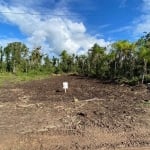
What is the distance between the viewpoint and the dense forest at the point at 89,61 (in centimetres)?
3372

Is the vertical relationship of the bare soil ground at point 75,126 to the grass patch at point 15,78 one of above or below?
above

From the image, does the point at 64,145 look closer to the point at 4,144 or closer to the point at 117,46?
the point at 4,144

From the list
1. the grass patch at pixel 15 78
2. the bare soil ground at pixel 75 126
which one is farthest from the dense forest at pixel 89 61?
the bare soil ground at pixel 75 126

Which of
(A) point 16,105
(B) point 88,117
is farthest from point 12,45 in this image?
(B) point 88,117

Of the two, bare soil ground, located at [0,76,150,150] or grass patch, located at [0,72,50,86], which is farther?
grass patch, located at [0,72,50,86]

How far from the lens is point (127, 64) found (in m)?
37.2

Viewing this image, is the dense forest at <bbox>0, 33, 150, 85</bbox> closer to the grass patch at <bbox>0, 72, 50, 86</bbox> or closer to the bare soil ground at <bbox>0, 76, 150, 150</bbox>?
the grass patch at <bbox>0, 72, 50, 86</bbox>

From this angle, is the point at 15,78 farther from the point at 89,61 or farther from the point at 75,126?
the point at 75,126

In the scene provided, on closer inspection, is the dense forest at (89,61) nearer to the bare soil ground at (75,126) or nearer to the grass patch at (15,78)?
the grass patch at (15,78)

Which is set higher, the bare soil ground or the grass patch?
the bare soil ground

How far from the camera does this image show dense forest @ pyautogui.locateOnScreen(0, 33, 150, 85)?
111 feet

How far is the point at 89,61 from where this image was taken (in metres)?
50.1

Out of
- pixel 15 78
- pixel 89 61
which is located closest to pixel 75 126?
pixel 15 78

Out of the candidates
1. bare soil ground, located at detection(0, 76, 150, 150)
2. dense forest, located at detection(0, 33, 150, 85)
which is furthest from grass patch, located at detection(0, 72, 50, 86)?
bare soil ground, located at detection(0, 76, 150, 150)
